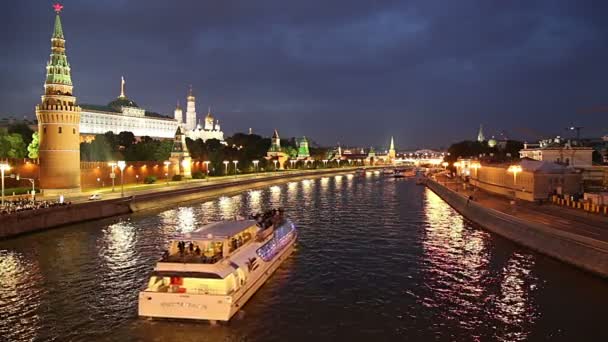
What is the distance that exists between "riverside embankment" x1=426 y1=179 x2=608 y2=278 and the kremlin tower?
5143 centimetres

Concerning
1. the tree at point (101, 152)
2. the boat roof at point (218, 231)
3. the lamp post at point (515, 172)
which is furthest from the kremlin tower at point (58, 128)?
the lamp post at point (515, 172)

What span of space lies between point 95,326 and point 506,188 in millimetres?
56894

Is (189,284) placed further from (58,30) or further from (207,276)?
(58,30)

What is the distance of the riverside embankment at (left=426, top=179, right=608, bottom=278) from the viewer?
27.8 m

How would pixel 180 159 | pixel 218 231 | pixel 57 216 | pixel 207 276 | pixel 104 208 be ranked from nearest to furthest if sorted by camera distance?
1. pixel 207 276
2. pixel 218 231
3. pixel 57 216
4. pixel 104 208
5. pixel 180 159

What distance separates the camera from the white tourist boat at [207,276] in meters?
20.0

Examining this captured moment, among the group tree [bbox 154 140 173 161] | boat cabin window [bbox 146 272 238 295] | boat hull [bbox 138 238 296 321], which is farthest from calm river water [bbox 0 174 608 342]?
tree [bbox 154 140 173 161]

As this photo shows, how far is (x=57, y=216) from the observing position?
46.0 m

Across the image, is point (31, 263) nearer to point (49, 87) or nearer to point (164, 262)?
point (164, 262)

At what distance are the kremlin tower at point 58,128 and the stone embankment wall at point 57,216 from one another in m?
12.0

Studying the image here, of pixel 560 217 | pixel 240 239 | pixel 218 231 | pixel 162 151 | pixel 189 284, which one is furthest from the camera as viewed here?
pixel 162 151

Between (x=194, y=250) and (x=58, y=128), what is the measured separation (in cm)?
4977

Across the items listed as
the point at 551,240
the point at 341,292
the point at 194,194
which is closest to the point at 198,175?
the point at 194,194

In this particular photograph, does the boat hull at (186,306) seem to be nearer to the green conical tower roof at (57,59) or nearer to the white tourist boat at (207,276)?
the white tourist boat at (207,276)
